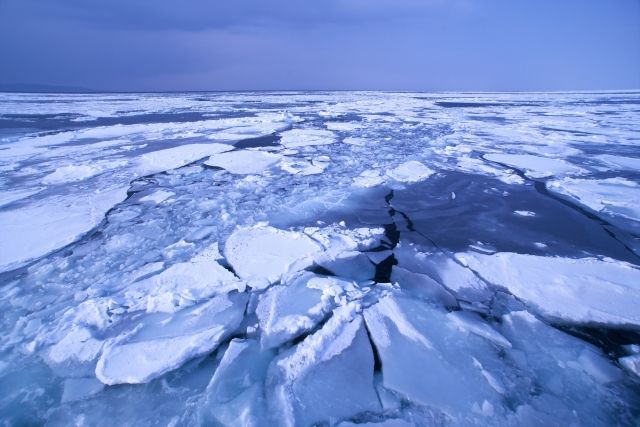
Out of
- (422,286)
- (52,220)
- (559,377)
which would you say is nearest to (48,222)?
(52,220)

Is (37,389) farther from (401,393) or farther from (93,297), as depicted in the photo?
(401,393)

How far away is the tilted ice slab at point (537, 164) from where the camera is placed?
14.7 ft

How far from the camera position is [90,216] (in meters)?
2.95

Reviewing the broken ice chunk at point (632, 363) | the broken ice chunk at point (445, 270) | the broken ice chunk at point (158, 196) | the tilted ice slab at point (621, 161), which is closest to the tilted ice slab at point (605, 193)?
the tilted ice slab at point (621, 161)

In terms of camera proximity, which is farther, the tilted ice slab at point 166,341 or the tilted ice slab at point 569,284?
the tilted ice slab at point 569,284

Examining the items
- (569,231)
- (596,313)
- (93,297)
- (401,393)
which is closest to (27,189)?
(93,297)

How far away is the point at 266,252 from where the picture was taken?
7.77 feet

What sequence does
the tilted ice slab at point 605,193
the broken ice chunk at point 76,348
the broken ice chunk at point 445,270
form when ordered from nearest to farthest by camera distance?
1. the broken ice chunk at point 76,348
2. the broken ice chunk at point 445,270
3. the tilted ice slab at point 605,193

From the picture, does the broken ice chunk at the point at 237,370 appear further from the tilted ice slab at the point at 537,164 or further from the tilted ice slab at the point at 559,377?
the tilted ice slab at the point at 537,164

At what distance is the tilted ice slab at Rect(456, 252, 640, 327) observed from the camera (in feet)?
5.73

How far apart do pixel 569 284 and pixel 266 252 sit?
81.6 inches

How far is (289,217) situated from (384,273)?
3.91 feet

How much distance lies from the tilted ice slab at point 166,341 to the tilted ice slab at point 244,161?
2.92 m

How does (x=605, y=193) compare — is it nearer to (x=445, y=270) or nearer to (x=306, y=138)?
(x=445, y=270)
